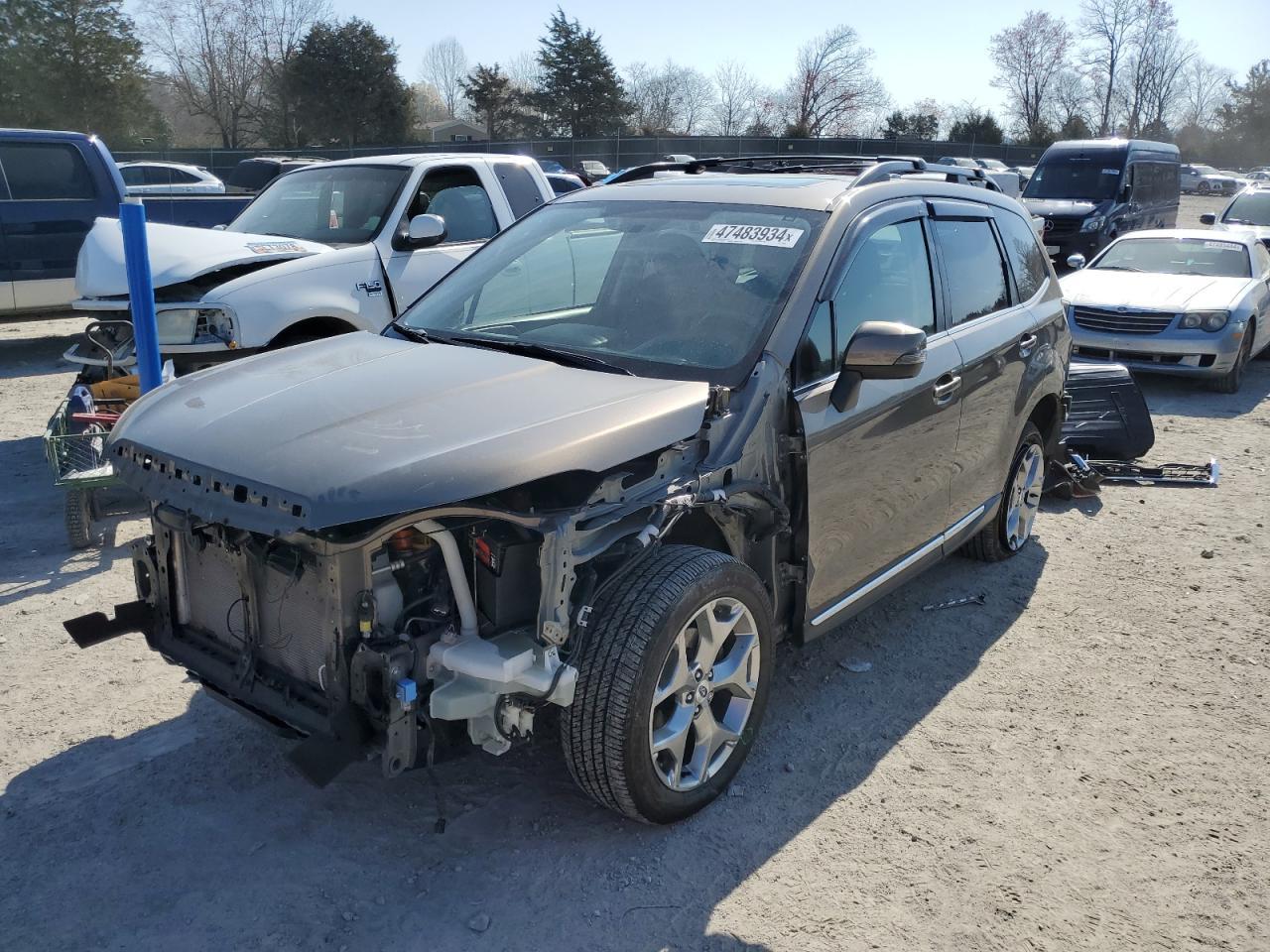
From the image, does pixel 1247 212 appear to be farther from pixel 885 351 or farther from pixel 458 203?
pixel 885 351

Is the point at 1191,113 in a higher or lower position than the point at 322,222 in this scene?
higher

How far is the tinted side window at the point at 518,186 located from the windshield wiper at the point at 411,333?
4.05 m

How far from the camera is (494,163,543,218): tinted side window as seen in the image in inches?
315

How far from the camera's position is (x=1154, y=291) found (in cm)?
1056

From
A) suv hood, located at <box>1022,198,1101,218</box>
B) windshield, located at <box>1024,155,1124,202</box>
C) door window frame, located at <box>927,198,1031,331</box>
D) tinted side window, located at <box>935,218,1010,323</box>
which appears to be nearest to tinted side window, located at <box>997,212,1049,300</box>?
door window frame, located at <box>927,198,1031,331</box>

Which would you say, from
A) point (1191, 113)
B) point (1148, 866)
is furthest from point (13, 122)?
point (1191, 113)

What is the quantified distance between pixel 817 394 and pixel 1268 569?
3628 millimetres

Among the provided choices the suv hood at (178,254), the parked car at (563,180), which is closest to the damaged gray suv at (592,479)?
the suv hood at (178,254)

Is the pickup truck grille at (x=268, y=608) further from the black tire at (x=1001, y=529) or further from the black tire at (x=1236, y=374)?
the black tire at (x=1236, y=374)

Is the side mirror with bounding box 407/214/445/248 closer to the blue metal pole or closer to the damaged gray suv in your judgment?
the blue metal pole

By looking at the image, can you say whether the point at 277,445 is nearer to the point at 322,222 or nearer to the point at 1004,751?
the point at 1004,751

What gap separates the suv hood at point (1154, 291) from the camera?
10.1 metres

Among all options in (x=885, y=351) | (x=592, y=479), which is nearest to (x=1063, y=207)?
(x=885, y=351)

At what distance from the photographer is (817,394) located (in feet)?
11.6
